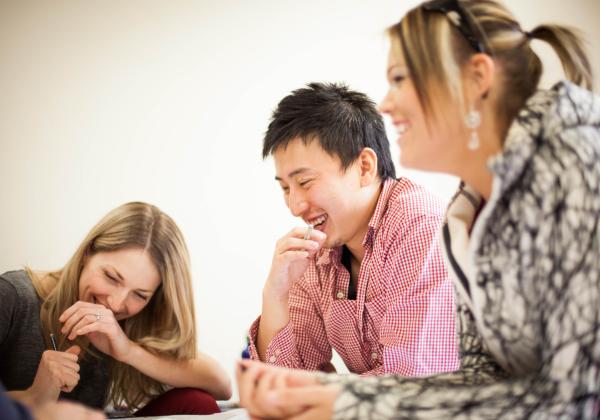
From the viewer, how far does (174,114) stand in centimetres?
260

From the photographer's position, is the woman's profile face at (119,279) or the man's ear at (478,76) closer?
the man's ear at (478,76)

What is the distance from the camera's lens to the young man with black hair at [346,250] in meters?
1.51

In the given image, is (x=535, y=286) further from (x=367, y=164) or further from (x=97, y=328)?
(x=97, y=328)

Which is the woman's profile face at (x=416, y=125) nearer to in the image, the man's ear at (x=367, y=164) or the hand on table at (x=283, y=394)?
the hand on table at (x=283, y=394)

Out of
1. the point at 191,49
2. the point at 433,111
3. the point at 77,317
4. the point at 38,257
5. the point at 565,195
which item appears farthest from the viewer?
the point at 191,49

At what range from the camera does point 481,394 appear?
2.81 feet

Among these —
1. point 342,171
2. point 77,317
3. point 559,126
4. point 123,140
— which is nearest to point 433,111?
point 559,126

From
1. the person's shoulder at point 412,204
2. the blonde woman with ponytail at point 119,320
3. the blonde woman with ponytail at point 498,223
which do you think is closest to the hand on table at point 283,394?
the blonde woman with ponytail at point 498,223

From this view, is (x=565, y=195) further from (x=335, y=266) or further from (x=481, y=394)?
(x=335, y=266)

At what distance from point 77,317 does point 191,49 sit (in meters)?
1.34

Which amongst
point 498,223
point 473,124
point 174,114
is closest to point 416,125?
point 473,124

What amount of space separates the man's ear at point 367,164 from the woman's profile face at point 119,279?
608 mm

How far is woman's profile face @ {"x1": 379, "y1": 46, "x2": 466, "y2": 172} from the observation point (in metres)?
1.00

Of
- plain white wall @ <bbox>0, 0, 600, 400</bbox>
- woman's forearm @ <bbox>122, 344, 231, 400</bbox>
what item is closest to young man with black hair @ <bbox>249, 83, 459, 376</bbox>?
woman's forearm @ <bbox>122, 344, 231, 400</bbox>
